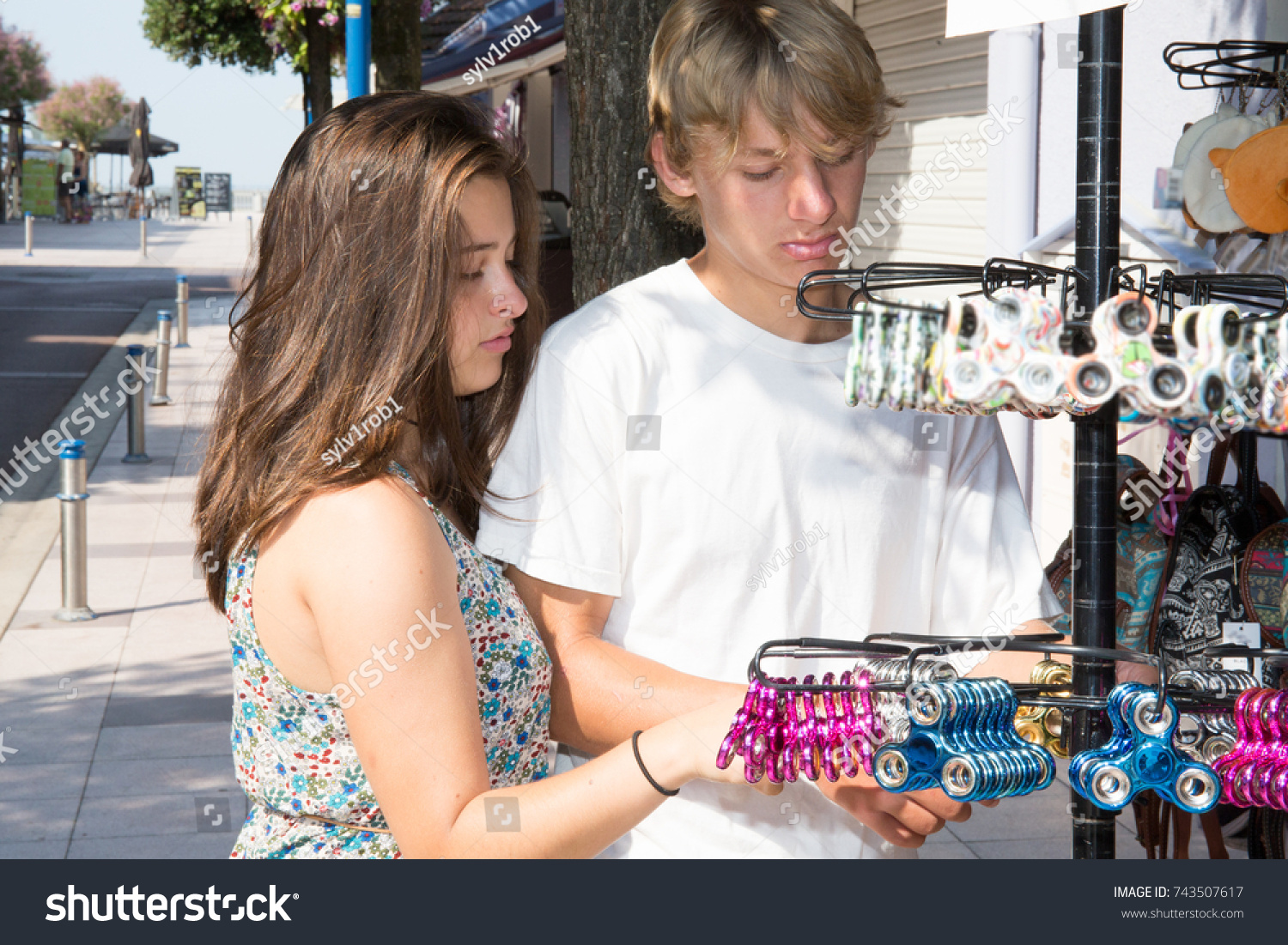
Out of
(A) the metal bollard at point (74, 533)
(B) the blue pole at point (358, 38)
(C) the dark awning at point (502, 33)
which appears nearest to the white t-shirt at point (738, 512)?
(B) the blue pole at point (358, 38)

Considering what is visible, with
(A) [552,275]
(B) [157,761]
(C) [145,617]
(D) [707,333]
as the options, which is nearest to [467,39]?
(A) [552,275]

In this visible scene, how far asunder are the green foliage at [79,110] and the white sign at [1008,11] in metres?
66.5

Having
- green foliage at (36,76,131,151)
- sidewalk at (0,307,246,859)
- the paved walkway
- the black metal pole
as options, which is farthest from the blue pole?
green foliage at (36,76,131,151)

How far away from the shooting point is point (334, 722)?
5.34 feet

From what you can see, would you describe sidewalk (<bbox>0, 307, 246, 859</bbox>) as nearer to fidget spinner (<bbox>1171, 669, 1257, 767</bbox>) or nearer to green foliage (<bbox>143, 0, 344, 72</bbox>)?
fidget spinner (<bbox>1171, 669, 1257, 767</bbox>)

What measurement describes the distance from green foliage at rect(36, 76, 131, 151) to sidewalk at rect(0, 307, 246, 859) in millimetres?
60326

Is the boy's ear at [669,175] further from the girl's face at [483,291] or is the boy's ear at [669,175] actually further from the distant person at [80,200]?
the distant person at [80,200]

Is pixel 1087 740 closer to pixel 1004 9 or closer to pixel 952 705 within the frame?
pixel 952 705

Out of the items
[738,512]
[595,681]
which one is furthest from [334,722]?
[738,512]

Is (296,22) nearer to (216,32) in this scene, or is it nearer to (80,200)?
(216,32)

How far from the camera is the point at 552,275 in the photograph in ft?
28.8

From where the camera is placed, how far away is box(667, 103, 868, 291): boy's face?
171 centimetres

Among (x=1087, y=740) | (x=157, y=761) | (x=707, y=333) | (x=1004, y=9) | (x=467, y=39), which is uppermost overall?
(x=467, y=39)
